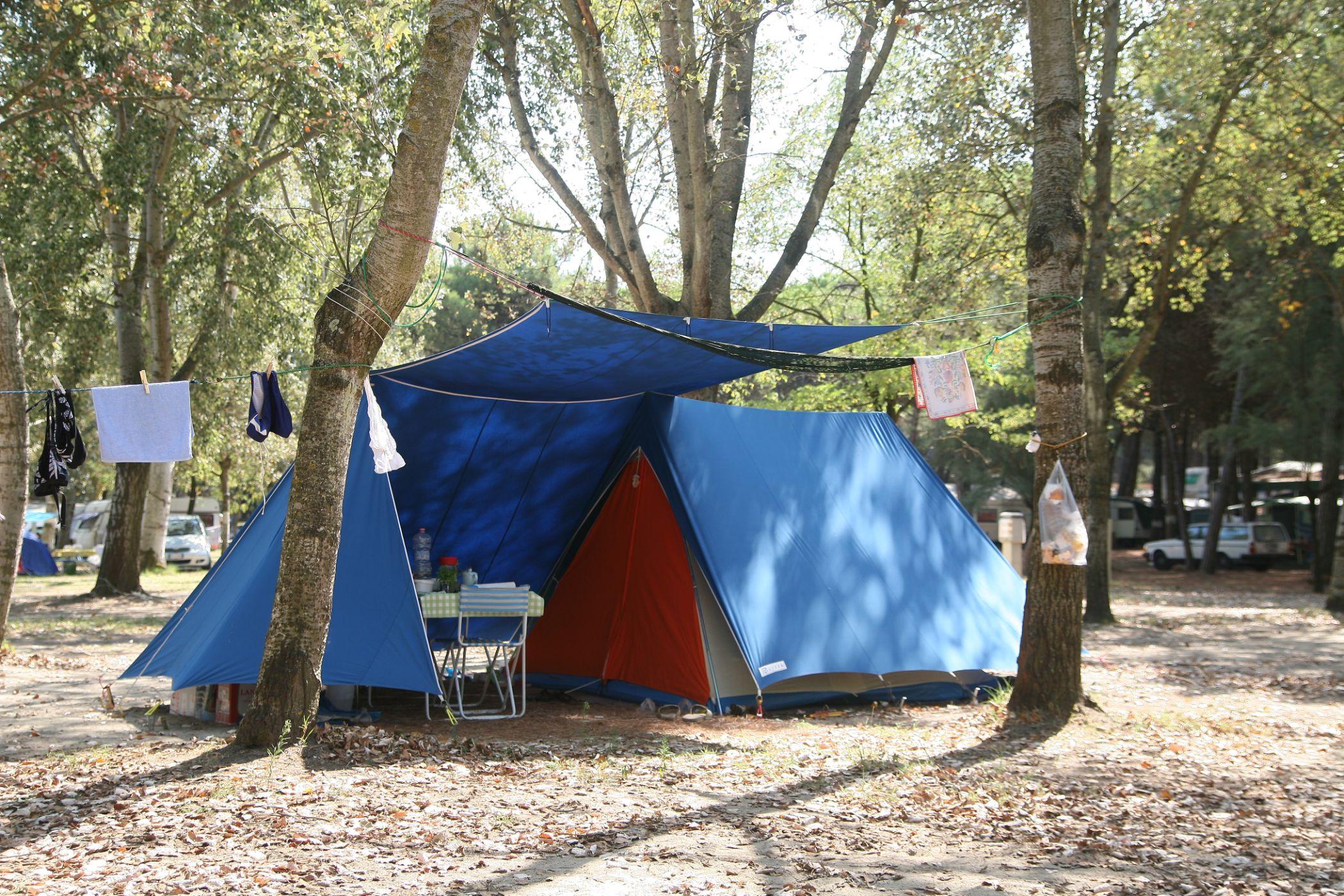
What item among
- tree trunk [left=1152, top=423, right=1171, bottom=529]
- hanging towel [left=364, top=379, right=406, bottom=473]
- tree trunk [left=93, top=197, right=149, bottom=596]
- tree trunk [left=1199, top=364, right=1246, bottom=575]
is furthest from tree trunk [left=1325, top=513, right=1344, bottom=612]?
tree trunk [left=93, top=197, right=149, bottom=596]

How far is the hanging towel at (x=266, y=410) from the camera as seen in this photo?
20.0 ft

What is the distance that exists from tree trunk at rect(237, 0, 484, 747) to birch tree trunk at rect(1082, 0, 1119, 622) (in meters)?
7.76

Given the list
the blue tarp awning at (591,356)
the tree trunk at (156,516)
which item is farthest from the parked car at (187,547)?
the blue tarp awning at (591,356)

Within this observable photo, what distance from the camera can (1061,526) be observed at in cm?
656

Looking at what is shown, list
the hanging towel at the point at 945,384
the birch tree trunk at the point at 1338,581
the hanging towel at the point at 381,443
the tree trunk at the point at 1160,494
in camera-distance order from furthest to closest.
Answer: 1. the tree trunk at the point at 1160,494
2. the birch tree trunk at the point at 1338,581
3. the hanging towel at the point at 945,384
4. the hanging towel at the point at 381,443

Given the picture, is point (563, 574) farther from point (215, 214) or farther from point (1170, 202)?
point (1170, 202)

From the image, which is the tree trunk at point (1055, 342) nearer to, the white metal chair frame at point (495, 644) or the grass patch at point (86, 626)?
the white metal chair frame at point (495, 644)

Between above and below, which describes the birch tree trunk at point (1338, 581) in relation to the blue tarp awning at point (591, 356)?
below

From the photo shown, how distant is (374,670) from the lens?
6.32 meters

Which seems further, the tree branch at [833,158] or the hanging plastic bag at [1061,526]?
the tree branch at [833,158]

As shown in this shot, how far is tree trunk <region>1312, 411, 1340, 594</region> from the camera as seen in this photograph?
17.9m

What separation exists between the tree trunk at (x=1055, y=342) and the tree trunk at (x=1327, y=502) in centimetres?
1283

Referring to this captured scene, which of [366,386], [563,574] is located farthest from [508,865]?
[563,574]

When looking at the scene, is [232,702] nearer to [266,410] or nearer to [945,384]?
Answer: [266,410]
